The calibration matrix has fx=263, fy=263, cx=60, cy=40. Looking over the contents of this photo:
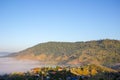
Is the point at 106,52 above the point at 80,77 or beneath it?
above

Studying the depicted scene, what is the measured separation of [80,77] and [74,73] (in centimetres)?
648

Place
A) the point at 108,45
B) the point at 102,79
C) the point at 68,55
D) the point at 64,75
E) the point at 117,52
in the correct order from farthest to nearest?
the point at 68,55
the point at 108,45
the point at 117,52
the point at 64,75
the point at 102,79

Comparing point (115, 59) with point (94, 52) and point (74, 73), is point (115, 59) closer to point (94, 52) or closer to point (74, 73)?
→ point (94, 52)

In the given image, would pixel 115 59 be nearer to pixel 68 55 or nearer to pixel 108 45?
pixel 108 45

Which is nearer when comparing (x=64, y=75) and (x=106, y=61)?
A: (x=64, y=75)

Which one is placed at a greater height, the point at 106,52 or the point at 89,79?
the point at 106,52

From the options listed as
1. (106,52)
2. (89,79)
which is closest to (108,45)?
(106,52)

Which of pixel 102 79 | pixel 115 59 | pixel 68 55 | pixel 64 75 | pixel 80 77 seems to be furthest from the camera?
pixel 68 55

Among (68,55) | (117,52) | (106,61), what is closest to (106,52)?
(117,52)

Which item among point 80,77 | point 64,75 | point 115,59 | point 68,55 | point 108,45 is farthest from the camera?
point 68,55

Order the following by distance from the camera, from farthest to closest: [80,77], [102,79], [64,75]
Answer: [64,75]
[80,77]
[102,79]

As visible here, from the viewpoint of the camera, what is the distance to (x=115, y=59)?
148 meters

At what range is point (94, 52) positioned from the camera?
579 feet

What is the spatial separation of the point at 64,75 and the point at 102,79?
1664 centimetres
